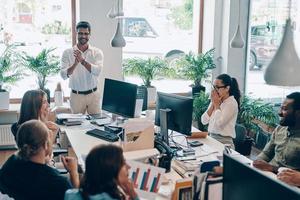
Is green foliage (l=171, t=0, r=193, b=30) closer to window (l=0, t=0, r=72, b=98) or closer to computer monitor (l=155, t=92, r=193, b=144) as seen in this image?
window (l=0, t=0, r=72, b=98)

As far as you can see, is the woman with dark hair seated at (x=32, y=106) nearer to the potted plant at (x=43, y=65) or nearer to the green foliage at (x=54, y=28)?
the potted plant at (x=43, y=65)

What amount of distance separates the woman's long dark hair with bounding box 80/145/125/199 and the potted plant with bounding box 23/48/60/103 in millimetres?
3635

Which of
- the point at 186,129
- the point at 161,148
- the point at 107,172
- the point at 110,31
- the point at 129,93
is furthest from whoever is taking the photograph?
the point at 110,31

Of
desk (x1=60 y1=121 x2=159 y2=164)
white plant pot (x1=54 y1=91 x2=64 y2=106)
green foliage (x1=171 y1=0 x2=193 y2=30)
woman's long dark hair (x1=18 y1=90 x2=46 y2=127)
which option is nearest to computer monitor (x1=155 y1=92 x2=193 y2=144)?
desk (x1=60 y1=121 x2=159 y2=164)

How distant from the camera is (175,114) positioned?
11.8ft

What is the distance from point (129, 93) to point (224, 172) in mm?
2079

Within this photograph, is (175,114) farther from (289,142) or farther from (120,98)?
(289,142)

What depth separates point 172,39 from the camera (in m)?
6.75

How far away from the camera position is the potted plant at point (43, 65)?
5.54 meters

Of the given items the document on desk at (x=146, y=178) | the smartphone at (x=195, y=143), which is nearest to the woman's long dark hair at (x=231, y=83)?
the smartphone at (x=195, y=143)

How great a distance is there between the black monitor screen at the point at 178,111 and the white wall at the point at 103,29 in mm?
2404

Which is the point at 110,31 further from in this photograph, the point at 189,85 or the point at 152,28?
the point at 189,85

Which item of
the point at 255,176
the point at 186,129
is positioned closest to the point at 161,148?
the point at 186,129

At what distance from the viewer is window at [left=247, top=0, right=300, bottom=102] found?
6039mm
